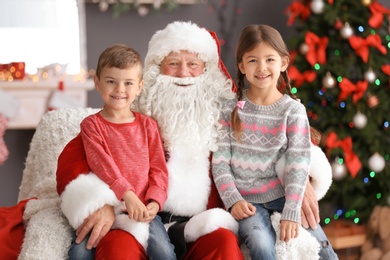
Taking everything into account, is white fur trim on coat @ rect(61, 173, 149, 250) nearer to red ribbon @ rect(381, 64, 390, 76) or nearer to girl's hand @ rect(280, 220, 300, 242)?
girl's hand @ rect(280, 220, 300, 242)

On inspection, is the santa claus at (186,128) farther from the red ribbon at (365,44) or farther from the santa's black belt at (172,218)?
the red ribbon at (365,44)

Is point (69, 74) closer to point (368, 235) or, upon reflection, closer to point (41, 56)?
point (41, 56)

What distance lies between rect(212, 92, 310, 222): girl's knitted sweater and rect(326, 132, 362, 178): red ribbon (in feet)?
5.47

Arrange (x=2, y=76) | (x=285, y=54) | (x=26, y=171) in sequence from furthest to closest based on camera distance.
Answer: (x=2, y=76), (x=26, y=171), (x=285, y=54)

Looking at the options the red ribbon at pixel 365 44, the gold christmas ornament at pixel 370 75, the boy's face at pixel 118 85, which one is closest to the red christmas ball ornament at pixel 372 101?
the gold christmas ornament at pixel 370 75

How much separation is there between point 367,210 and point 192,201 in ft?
6.91

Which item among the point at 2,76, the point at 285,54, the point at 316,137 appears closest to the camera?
the point at 285,54

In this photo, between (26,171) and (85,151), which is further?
(26,171)

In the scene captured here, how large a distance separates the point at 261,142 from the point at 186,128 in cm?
30

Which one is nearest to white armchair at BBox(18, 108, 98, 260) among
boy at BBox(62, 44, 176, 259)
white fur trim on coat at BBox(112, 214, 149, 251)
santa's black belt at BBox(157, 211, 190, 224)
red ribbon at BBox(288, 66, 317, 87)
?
boy at BBox(62, 44, 176, 259)

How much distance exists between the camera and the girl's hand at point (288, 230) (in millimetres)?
2195

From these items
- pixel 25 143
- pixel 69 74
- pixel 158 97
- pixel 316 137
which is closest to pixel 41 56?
pixel 69 74

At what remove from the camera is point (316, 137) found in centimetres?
267

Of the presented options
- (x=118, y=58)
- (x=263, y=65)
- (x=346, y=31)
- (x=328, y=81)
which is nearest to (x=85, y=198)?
(x=118, y=58)
